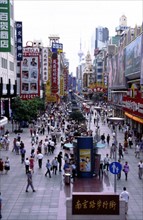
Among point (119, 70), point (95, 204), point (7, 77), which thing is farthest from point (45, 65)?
point (95, 204)

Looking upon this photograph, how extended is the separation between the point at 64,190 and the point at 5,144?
14431 mm

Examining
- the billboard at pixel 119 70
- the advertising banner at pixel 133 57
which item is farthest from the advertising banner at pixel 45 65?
the advertising banner at pixel 133 57

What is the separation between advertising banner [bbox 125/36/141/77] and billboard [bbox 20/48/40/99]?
682 inches

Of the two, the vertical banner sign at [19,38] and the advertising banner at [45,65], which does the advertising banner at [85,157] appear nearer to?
the vertical banner sign at [19,38]

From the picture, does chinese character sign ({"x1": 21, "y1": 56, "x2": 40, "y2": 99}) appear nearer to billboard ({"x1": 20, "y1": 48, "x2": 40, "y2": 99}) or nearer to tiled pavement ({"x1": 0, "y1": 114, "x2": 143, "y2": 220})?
billboard ({"x1": 20, "y1": 48, "x2": 40, "y2": 99})

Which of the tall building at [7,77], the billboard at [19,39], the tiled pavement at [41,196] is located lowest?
the tiled pavement at [41,196]

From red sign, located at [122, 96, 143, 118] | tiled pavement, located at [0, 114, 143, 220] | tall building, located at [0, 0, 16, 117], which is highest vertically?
tall building, located at [0, 0, 16, 117]

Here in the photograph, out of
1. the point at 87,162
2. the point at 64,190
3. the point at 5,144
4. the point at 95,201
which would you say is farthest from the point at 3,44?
the point at 95,201

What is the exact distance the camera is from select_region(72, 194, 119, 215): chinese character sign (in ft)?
46.5

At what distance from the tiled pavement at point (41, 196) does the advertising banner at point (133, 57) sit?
96.0 ft

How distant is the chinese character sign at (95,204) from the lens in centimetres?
1418

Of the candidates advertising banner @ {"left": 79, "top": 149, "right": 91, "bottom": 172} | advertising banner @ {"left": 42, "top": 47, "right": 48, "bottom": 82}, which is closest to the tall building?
advertising banner @ {"left": 79, "top": 149, "right": 91, "bottom": 172}

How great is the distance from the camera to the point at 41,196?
18.2 metres

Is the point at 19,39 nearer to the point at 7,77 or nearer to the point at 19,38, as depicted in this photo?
the point at 19,38
